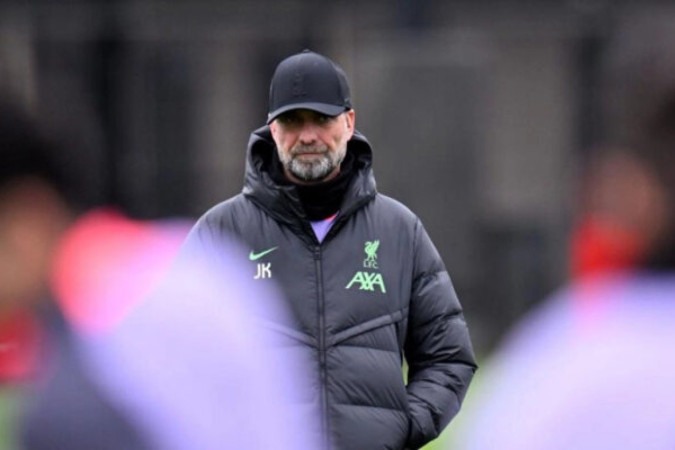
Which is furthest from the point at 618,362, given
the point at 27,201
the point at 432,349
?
the point at 432,349

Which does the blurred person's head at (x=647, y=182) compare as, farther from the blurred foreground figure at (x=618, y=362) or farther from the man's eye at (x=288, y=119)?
the man's eye at (x=288, y=119)

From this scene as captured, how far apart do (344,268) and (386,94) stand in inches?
334

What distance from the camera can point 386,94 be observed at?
1260 cm

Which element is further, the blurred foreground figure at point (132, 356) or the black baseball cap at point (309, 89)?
the black baseball cap at point (309, 89)

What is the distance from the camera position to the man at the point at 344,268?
4.11 m

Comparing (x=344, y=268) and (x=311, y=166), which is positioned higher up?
(x=311, y=166)

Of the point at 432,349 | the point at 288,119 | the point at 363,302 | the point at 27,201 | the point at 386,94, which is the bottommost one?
the point at 386,94

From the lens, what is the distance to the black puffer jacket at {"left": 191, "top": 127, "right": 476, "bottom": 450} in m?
4.10

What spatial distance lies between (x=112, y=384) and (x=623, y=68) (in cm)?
1098

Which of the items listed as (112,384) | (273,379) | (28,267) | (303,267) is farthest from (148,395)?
(303,267)

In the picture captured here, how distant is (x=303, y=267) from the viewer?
417cm

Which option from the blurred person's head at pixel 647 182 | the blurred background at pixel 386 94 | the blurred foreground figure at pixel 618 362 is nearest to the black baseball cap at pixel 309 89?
the blurred person's head at pixel 647 182

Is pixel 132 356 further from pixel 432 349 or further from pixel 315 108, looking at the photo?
pixel 432 349

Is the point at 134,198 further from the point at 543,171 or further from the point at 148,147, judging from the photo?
the point at 543,171
